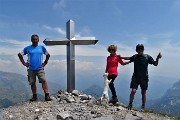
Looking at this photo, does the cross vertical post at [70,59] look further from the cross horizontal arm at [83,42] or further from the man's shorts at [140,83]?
the man's shorts at [140,83]

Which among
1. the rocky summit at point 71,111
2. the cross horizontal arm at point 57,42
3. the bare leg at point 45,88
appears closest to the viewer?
the rocky summit at point 71,111

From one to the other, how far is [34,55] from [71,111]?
2845mm

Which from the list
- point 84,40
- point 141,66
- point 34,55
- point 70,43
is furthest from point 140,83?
point 34,55

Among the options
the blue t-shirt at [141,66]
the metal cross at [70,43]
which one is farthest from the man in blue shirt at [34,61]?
the blue t-shirt at [141,66]

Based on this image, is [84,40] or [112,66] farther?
[84,40]

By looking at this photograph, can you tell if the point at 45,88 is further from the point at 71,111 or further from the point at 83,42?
the point at 83,42

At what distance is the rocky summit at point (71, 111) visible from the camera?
9.47 meters

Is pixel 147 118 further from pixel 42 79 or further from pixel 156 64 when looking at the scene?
pixel 42 79

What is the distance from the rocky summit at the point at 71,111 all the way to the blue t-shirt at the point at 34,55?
4.61 feet

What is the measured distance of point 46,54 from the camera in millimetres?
11891

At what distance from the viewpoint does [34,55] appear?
37.7ft

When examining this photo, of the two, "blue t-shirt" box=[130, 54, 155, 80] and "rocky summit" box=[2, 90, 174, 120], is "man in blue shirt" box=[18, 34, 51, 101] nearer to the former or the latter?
"rocky summit" box=[2, 90, 174, 120]

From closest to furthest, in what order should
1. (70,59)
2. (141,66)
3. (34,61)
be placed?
(141,66) < (34,61) < (70,59)

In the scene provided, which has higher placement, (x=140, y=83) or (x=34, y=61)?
(x=34, y=61)
